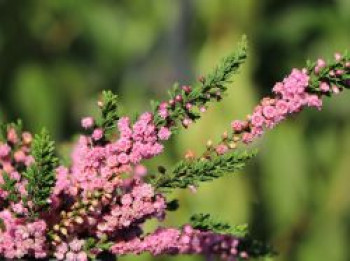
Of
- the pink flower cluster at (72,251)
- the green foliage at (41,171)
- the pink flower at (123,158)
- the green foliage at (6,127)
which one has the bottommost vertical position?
the pink flower cluster at (72,251)

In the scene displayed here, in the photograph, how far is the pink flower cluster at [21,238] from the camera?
2090 mm

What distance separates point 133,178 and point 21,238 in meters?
0.26

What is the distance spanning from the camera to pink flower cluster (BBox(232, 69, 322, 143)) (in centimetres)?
212

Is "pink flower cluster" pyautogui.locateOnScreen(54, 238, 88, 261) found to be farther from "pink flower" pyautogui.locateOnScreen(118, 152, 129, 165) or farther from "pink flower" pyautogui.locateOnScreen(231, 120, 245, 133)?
"pink flower" pyautogui.locateOnScreen(231, 120, 245, 133)

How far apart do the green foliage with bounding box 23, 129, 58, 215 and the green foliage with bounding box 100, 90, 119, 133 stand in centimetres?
17

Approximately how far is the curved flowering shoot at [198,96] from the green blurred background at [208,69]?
13.6 ft

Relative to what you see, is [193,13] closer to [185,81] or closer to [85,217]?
[185,81]

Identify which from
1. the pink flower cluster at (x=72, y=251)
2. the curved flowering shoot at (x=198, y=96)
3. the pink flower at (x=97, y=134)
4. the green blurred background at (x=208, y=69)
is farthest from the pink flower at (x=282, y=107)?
the green blurred background at (x=208, y=69)

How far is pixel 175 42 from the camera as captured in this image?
760 centimetres

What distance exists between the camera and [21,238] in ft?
6.87

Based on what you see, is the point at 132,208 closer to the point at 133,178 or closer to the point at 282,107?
the point at 133,178

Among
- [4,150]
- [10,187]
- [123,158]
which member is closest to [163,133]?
[123,158]

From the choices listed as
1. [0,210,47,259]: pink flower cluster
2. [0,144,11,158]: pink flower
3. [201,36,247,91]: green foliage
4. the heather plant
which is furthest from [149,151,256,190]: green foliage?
[0,144,11,158]: pink flower

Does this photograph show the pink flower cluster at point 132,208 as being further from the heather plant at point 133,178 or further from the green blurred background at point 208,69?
the green blurred background at point 208,69
